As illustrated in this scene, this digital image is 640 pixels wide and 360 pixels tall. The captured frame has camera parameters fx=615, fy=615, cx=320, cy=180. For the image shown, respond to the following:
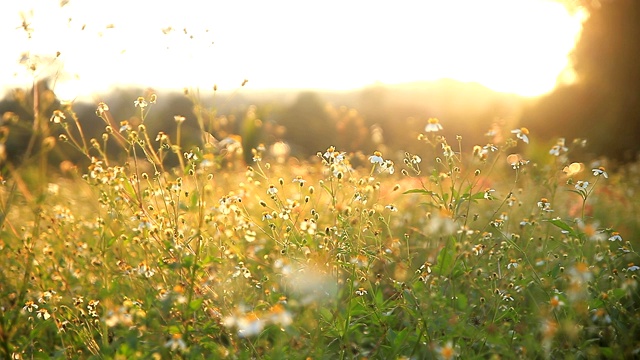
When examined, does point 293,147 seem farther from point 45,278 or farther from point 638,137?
point 45,278

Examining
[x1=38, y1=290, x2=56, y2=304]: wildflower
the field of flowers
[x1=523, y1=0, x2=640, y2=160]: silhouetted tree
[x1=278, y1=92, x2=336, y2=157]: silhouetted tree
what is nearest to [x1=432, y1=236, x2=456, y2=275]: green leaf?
the field of flowers

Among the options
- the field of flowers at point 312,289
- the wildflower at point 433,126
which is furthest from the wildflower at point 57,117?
the wildflower at point 433,126

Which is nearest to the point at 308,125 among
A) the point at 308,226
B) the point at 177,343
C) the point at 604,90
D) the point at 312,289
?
the point at 604,90

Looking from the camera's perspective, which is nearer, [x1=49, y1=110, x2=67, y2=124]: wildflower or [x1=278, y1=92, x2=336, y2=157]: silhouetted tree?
[x1=49, y1=110, x2=67, y2=124]: wildflower

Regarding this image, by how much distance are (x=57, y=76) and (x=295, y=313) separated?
1331mm

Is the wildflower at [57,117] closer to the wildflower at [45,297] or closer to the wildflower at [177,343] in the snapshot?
the wildflower at [45,297]

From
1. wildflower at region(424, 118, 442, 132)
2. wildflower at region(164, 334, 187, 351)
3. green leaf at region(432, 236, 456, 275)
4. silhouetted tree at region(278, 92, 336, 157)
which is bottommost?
silhouetted tree at region(278, 92, 336, 157)

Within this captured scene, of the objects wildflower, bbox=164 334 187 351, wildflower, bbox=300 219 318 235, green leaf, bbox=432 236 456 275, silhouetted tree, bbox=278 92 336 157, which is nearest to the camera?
wildflower, bbox=164 334 187 351

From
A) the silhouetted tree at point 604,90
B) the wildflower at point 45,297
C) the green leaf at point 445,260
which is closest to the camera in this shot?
the green leaf at point 445,260

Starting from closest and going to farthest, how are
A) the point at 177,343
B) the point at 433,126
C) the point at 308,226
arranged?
1. the point at 177,343
2. the point at 308,226
3. the point at 433,126

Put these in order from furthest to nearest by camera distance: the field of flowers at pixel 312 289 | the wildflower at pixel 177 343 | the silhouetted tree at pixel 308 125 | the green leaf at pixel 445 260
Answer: the silhouetted tree at pixel 308 125, the green leaf at pixel 445 260, the field of flowers at pixel 312 289, the wildflower at pixel 177 343

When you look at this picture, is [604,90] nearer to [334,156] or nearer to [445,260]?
[334,156]

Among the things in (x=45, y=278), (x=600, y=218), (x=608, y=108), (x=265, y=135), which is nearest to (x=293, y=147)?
(x=265, y=135)

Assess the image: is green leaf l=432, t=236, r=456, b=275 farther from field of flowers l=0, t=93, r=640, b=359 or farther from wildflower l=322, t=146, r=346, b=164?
wildflower l=322, t=146, r=346, b=164
